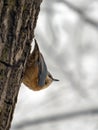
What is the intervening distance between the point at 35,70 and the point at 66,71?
6.58ft

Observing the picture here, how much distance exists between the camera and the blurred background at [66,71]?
2.92 m

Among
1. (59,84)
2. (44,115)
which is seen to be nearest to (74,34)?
(59,84)

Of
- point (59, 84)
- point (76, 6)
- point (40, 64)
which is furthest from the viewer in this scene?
point (76, 6)

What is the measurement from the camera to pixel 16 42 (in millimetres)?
866

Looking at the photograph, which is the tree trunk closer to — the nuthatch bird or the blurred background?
the nuthatch bird

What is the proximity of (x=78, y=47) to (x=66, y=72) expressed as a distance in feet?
0.64

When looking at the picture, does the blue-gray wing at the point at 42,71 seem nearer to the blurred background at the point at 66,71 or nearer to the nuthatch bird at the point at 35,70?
the nuthatch bird at the point at 35,70

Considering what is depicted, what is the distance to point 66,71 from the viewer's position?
2959 millimetres

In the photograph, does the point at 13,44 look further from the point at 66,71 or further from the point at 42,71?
the point at 66,71

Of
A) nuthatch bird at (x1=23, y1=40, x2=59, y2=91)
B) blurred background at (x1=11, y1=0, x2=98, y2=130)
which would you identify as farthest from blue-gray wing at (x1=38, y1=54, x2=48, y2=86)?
blurred background at (x1=11, y1=0, x2=98, y2=130)

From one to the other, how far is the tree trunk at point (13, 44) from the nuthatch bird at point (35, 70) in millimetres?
26

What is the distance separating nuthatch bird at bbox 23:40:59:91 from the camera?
3.11 feet

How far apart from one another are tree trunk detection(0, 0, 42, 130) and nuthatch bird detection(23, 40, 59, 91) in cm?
3

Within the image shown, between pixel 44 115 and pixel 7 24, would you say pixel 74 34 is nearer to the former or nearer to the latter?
pixel 44 115
